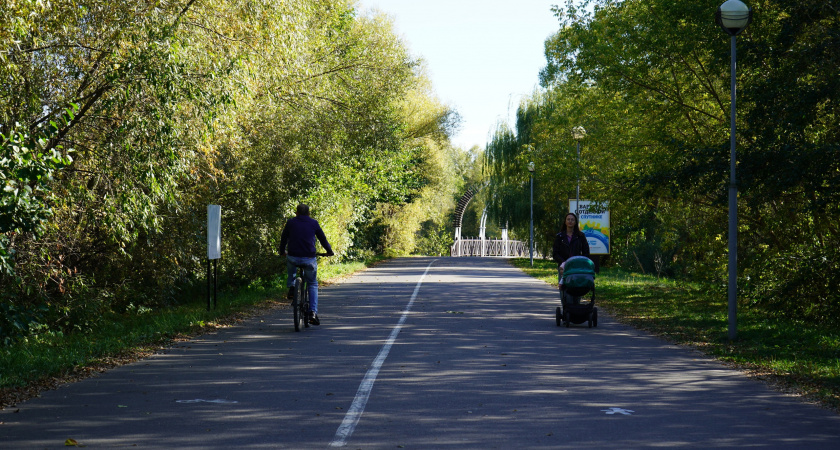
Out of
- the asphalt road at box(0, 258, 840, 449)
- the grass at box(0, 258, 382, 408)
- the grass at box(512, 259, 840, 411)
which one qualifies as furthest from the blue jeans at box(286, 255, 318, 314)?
the grass at box(512, 259, 840, 411)

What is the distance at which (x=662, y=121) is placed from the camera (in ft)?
66.1

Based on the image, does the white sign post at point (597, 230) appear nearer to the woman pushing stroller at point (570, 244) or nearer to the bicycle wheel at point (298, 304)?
the woman pushing stroller at point (570, 244)

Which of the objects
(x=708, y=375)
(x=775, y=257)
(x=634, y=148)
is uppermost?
(x=634, y=148)

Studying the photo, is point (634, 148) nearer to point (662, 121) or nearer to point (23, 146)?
point (662, 121)

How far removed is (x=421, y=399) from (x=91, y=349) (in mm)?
5490

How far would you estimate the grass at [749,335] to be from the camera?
9594mm

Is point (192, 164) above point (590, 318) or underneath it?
above

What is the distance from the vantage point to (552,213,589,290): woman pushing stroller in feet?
50.2

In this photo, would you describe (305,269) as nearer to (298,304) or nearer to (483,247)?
(298,304)

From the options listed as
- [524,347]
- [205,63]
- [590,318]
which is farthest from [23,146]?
[590,318]

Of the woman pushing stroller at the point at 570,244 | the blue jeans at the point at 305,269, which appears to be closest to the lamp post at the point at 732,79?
the woman pushing stroller at the point at 570,244

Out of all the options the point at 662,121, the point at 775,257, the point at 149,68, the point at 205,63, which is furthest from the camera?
the point at 662,121

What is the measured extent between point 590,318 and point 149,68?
8.46 meters

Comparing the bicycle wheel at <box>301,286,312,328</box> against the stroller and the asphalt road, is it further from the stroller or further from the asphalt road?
the stroller
